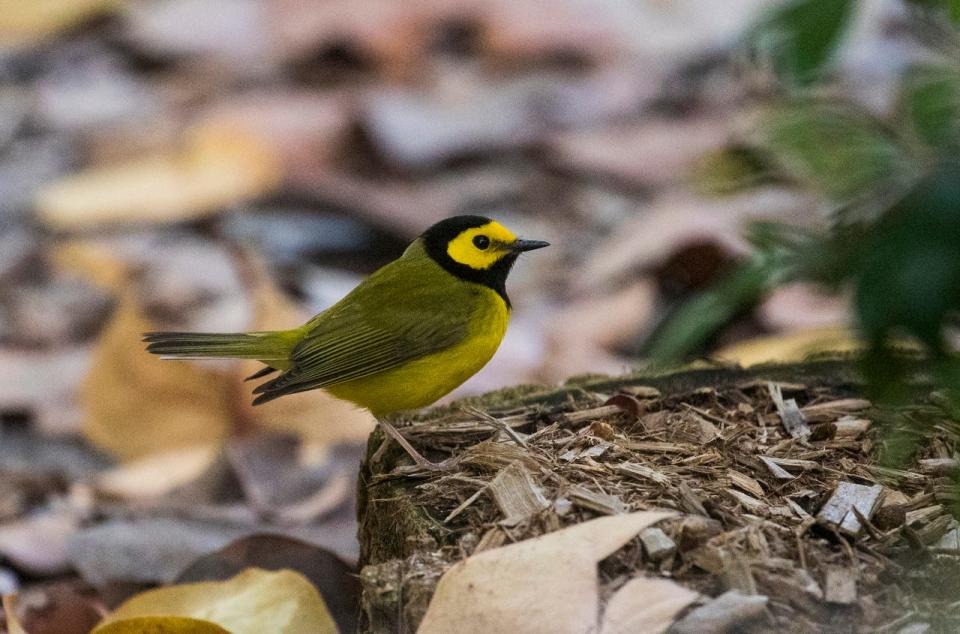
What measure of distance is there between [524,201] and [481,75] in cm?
204

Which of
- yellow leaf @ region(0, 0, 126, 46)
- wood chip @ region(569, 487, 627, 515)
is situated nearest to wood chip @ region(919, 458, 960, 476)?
wood chip @ region(569, 487, 627, 515)

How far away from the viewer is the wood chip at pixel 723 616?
2500 millimetres

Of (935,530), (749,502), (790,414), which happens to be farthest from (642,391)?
(935,530)

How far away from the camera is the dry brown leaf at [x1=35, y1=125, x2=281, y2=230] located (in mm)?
8219

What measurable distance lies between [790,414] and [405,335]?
125 cm

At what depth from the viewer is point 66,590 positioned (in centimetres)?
434

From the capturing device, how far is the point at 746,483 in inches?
123

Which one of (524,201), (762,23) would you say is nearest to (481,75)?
(524,201)

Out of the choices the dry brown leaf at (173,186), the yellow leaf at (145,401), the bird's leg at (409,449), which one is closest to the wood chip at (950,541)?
the bird's leg at (409,449)

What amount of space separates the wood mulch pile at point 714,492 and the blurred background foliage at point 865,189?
1.09ft

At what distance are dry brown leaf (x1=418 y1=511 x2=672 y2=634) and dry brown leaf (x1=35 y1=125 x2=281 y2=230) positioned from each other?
5.84 meters

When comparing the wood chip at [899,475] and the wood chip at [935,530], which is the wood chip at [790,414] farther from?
the wood chip at [935,530]

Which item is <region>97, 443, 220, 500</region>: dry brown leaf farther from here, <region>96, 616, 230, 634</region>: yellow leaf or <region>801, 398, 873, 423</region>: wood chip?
<region>801, 398, 873, 423</region>: wood chip

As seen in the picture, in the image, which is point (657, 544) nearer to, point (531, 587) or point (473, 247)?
point (531, 587)
